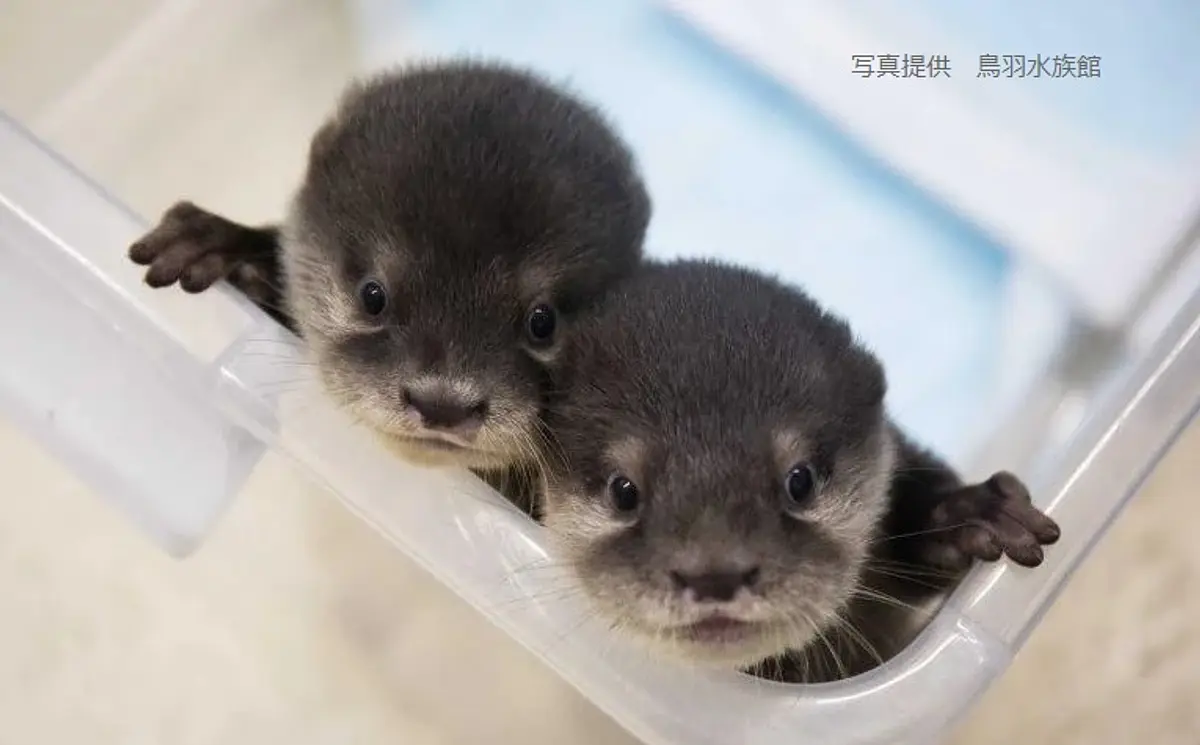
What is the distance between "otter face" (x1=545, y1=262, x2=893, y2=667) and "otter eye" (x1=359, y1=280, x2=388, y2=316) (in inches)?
7.0

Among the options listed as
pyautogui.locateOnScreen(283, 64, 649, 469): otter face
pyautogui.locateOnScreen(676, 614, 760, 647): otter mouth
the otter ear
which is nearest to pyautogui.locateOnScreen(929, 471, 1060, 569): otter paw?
the otter ear

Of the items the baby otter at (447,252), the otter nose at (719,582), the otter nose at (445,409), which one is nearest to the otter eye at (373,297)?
the baby otter at (447,252)

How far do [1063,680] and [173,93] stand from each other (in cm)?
148

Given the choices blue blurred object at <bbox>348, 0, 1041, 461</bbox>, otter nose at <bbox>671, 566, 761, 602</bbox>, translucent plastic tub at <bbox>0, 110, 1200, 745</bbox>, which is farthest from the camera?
blue blurred object at <bbox>348, 0, 1041, 461</bbox>

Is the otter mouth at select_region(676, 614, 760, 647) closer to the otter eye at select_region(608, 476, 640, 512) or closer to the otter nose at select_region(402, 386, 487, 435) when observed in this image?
the otter eye at select_region(608, 476, 640, 512)

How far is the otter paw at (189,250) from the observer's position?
1135mm

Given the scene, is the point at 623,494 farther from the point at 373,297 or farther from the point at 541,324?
the point at 373,297

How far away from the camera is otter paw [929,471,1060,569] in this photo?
105cm

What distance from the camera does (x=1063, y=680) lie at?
1526 mm

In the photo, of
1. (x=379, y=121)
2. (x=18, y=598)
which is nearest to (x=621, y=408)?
(x=379, y=121)

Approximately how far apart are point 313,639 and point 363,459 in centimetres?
51

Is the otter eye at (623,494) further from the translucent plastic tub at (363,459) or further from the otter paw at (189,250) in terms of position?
the otter paw at (189,250)

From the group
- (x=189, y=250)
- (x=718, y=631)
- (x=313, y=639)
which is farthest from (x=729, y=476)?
(x=313, y=639)

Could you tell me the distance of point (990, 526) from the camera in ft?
3.54
